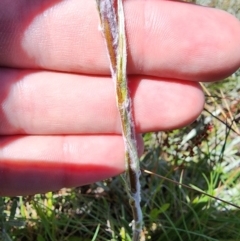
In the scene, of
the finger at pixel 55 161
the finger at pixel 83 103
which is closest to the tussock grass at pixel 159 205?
the finger at pixel 55 161

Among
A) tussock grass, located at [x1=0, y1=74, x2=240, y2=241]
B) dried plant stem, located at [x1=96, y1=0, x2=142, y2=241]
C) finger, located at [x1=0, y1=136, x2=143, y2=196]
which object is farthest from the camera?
tussock grass, located at [x1=0, y1=74, x2=240, y2=241]

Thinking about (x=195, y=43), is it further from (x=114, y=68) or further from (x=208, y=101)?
(x=208, y=101)

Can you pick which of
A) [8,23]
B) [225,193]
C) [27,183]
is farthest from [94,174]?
[225,193]

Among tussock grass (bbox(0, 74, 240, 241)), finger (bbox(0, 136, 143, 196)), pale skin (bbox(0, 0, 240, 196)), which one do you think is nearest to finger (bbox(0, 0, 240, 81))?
pale skin (bbox(0, 0, 240, 196))

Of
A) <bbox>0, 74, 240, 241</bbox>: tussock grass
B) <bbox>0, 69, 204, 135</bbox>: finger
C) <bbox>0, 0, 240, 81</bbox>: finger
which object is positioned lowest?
<bbox>0, 74, 240, 241</bbox>: tussock grass

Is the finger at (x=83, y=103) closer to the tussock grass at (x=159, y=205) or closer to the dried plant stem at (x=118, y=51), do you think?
the dried plant stem at (x=118, y=51)

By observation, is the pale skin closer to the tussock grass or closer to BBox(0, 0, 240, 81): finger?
BBox(0, 0, 240, 81): finger
